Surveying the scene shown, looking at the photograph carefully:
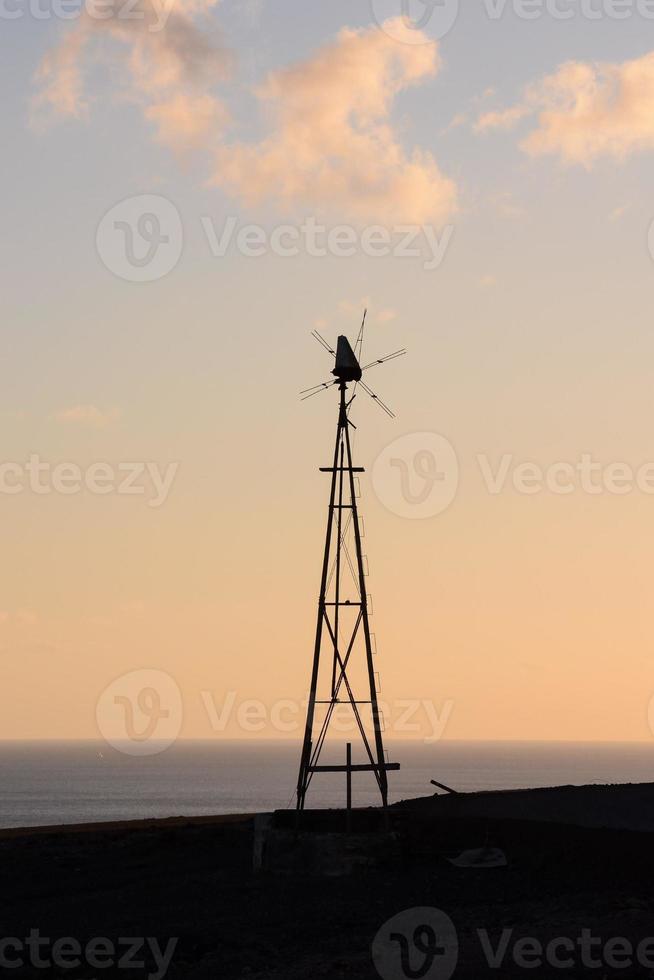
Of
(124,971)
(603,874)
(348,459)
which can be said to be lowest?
(124,971)

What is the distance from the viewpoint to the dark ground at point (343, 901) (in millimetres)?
26719

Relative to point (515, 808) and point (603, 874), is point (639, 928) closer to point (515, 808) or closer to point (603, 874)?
point (603, 874)

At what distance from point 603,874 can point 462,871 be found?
141 inches

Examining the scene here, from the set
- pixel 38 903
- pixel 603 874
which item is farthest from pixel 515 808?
pixel 38 903

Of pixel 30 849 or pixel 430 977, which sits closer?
pixel 430 977

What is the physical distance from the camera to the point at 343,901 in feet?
102

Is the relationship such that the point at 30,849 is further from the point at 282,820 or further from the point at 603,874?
the point at 603,874

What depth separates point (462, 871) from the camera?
32812 mm

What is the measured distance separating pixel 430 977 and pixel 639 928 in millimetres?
4210

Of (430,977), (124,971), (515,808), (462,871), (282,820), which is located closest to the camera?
(430,977)

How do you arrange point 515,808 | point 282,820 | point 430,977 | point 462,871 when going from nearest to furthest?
point 430,977
point 462,871
point 282,820
point 515,808

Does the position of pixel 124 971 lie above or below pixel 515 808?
below

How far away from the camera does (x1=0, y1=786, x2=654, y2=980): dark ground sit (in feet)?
87.7

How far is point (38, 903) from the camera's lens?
111 feet
